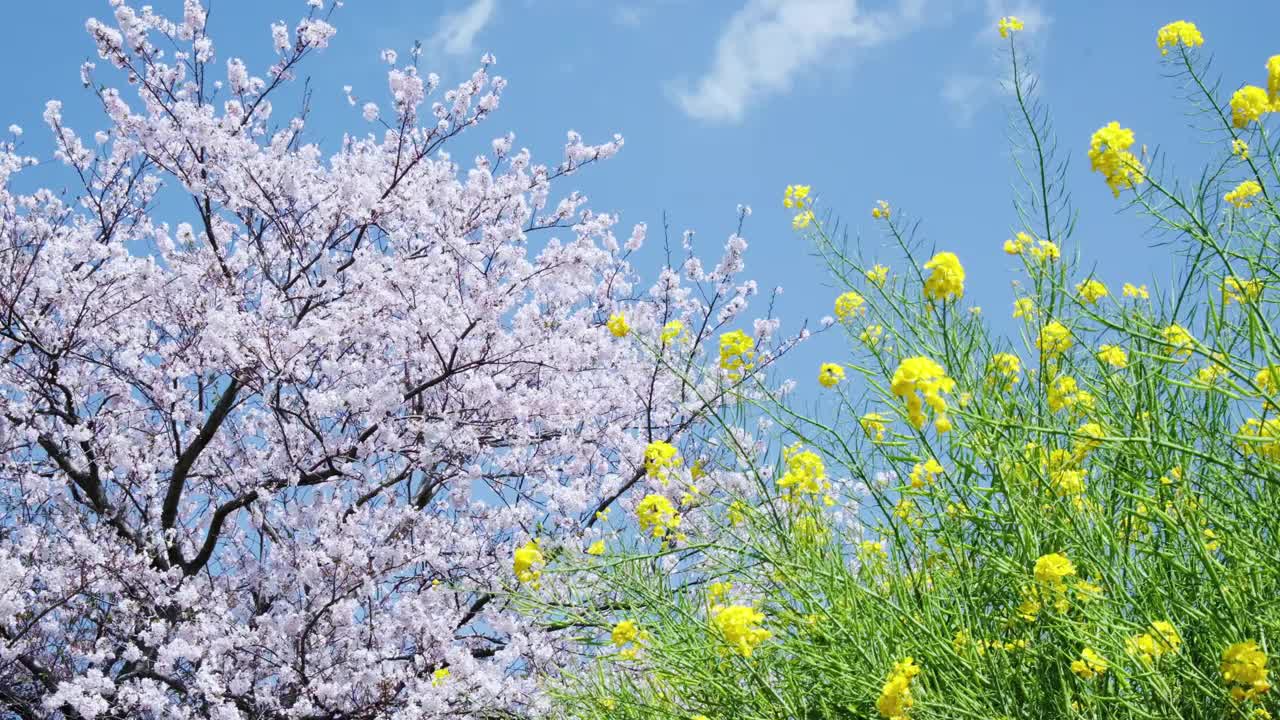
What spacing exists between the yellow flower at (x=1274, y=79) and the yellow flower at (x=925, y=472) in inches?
50.4

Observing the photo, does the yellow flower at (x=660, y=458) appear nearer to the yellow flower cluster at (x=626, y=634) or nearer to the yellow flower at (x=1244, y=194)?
the yellow flower cluster at (x=626, y=634)

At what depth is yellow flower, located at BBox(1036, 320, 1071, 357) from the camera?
116 inches

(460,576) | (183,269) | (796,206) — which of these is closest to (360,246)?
(183,269)

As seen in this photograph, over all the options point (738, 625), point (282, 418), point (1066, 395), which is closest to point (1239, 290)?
point (1066, 395)

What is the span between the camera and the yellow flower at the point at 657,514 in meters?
3.23

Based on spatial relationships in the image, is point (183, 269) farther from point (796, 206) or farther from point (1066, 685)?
point (1066, 685)

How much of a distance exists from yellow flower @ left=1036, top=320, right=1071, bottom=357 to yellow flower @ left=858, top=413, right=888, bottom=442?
492 mm

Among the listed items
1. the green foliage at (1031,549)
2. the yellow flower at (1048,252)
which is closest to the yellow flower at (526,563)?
the green foliage at (1031,549)

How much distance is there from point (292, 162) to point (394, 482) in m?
2.22

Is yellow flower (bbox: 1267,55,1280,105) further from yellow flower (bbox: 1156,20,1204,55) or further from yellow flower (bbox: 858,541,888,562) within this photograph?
yellow flower (bbox: 858,541,888,562)

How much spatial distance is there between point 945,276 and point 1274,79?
1062 mm

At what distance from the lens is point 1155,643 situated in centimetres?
247

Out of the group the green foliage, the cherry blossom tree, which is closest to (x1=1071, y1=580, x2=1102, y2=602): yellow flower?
the green foliage

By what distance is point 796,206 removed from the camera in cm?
354
